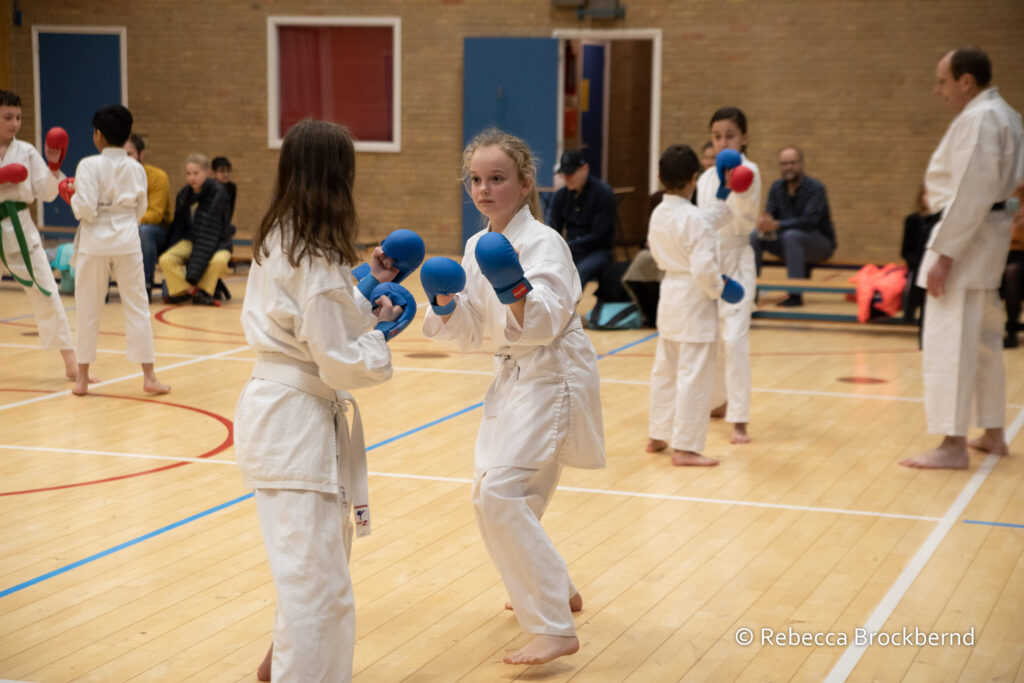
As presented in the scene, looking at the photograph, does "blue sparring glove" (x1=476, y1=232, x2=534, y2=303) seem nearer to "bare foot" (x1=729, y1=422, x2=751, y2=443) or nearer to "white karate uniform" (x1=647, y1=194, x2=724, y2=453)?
"white karate uniform" (x1=647, y1=194, x2=724, y2=453)

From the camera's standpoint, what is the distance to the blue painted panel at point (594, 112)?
15.1 m

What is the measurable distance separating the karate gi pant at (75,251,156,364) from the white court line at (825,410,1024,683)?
13.8 ft

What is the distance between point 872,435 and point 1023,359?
2883 millimetres

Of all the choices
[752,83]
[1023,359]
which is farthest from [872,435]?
[752,83]

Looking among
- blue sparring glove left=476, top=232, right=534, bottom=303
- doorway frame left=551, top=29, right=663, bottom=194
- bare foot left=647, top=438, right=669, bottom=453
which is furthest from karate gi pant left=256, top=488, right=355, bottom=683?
doorway frame left=551, top=29, right=663, bottom=194

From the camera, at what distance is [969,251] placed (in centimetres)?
509

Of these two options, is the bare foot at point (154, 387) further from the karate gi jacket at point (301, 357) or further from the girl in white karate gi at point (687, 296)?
the karate gi jacket at point (301, 357)

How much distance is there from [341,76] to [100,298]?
883cm

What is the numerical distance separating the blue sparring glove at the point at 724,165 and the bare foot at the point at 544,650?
287 cm

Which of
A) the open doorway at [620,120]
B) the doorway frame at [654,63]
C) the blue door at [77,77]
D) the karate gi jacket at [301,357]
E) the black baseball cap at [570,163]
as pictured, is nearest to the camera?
the karate gi jacket at [301,357]

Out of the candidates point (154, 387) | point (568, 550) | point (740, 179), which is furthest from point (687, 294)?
point (154, 387)

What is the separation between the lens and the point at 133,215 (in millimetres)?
6594

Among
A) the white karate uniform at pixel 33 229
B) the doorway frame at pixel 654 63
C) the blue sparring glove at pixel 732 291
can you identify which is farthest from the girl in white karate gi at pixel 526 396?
the doorway frame at pixel 654 63

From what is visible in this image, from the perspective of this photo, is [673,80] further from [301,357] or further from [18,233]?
[301,357]
